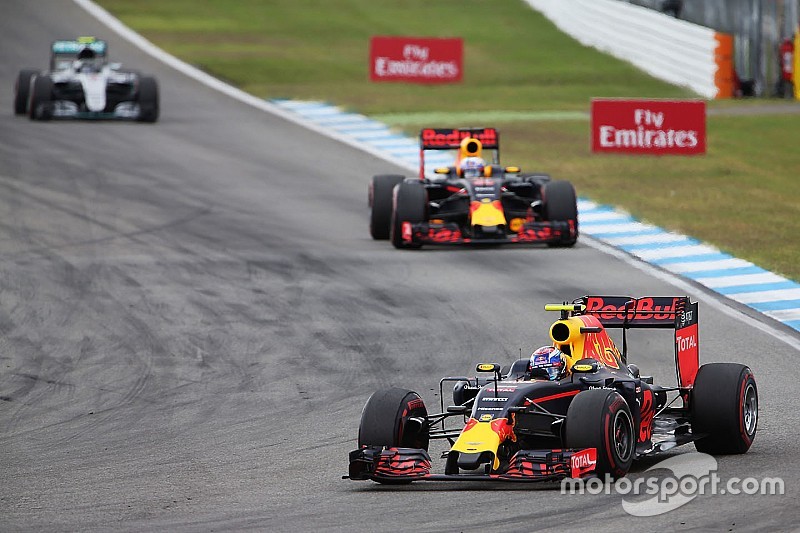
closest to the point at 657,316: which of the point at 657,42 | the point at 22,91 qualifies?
the point at 22,91

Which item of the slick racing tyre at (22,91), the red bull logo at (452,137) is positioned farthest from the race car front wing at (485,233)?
the slick racing tyre at (22,91)

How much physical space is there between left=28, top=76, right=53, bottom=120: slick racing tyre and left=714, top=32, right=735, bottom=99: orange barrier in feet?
61.3

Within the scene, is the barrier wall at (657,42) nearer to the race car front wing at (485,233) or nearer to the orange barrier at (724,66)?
the orange barrier at (724,66)

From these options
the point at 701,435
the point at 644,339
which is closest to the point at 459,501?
the point at 701,435

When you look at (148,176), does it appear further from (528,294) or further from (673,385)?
(673,385)

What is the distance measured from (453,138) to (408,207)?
56.1 inches

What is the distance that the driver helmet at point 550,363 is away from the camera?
469 inches

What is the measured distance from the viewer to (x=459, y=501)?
431 inches

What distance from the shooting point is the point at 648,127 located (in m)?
31.9

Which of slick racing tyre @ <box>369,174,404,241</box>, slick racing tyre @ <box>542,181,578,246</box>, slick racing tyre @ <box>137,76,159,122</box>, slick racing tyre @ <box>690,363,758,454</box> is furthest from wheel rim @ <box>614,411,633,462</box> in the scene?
slick racing tyre @ <box>137,76,159,122</box>

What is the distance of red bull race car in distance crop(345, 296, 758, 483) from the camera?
1109cm

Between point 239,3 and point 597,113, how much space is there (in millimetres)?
31154

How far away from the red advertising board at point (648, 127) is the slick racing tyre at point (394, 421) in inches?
793

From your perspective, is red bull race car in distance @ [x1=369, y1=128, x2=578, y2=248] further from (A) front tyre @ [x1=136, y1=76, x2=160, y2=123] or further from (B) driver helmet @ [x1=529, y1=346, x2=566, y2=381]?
(A) front tyre @ [x1=136, y1=76, x2=160, y2=123]
